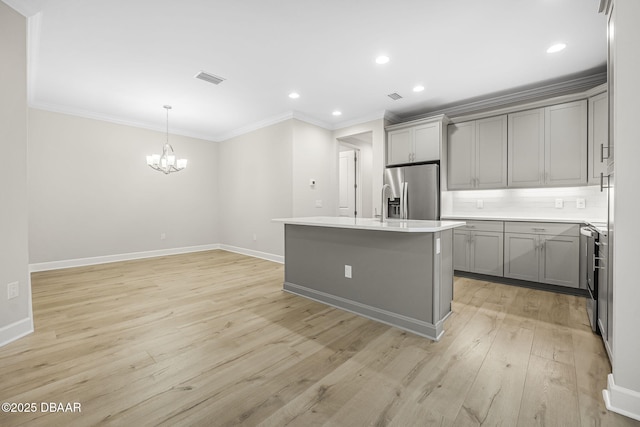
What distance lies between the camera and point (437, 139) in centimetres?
437

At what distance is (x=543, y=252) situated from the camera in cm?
352

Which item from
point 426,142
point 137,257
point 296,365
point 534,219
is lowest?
point 296,365

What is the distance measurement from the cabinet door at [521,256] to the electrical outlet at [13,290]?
17.1 feet

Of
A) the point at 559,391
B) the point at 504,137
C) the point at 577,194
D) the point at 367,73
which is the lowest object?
the point at 559,391

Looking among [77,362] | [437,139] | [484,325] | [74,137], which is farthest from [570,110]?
[74,137]

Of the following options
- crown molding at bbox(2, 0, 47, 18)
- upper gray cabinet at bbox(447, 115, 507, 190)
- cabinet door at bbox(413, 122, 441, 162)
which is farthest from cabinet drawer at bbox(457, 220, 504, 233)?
crown molding at bbox(2, 0, 47, 18)

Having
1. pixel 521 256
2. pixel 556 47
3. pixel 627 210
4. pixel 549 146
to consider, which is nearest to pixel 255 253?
pixel 521 256

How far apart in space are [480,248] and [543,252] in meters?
Answer: 0.71

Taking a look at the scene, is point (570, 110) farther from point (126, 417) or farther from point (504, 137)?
point (126, 417)

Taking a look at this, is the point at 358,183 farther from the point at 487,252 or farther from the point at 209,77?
the point at 209,77

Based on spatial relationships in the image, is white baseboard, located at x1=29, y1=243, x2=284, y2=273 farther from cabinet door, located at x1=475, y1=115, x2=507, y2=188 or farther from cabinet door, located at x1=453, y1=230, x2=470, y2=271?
cabinet door, located at x1=475, y1=115, x2=507, y2=188

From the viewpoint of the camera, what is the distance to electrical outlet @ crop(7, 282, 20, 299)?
2184mm

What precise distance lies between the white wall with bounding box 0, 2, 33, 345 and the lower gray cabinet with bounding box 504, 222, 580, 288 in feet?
17.1

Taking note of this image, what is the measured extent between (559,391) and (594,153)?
3183mm
